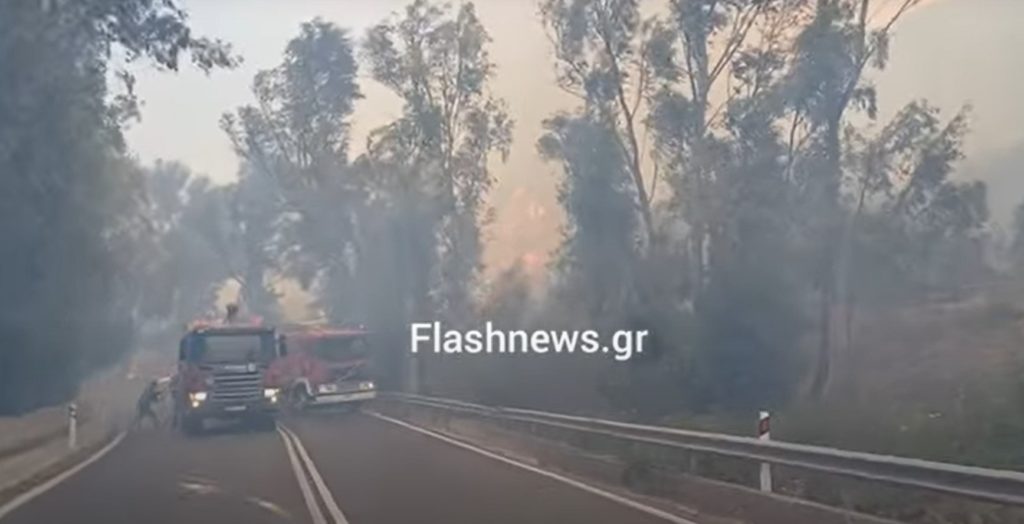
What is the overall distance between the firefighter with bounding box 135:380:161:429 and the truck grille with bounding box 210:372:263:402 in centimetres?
646

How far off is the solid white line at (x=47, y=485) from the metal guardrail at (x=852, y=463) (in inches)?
327

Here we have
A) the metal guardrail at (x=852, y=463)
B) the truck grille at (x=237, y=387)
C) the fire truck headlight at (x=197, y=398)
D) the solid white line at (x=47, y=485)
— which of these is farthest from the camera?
the truck grille at (x=237, y=387)

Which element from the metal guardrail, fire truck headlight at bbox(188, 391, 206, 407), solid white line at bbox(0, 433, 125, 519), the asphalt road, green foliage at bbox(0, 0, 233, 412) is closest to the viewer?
the metal guardrail

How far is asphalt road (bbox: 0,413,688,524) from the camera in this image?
16.6 meters

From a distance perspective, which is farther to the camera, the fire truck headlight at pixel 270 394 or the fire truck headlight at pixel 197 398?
the fire truck headlight at pixel 270 394

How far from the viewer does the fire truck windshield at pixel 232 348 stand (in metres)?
36.7

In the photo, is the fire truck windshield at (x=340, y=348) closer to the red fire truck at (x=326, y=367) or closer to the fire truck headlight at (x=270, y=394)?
the red fire truck at (x=326, y=367)

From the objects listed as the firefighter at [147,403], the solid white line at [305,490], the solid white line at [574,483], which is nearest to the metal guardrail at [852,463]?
the solid white line at [574,483]

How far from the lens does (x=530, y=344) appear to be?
93.5 ft

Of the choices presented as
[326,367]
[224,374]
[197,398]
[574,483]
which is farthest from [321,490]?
[326,367]

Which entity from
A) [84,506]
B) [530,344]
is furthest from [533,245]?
[84,506]

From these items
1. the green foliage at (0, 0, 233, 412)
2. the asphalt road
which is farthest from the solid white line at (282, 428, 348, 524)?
the green foliage at (0, 0, 233, 412)

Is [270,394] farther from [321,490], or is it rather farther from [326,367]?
[321,490]

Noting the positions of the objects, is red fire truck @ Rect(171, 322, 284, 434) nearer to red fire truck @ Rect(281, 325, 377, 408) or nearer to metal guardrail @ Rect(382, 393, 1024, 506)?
red fire truck @ Rect(281, 325, 377, 408)
